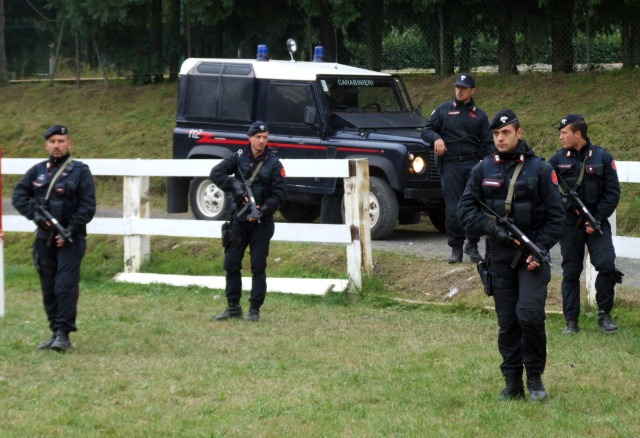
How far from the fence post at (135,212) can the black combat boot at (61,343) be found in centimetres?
463

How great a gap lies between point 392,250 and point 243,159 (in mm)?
3720

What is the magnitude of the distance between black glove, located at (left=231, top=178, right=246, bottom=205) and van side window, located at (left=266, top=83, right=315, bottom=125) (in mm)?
4920

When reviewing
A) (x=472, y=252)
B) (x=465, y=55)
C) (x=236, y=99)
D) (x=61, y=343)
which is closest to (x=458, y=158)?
(x=472, y=252)

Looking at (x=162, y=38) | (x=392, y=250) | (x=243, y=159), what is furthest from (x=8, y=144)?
(x=243, y=159)

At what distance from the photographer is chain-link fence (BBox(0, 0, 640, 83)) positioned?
21.1 metres

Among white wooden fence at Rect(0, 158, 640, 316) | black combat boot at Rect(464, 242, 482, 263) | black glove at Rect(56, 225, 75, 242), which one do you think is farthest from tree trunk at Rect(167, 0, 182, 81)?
black glove at Rect(56, 225, 75, 242)

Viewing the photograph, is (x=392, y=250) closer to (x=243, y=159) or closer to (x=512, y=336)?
(x=243, y=159)

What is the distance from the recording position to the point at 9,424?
22.3 feet

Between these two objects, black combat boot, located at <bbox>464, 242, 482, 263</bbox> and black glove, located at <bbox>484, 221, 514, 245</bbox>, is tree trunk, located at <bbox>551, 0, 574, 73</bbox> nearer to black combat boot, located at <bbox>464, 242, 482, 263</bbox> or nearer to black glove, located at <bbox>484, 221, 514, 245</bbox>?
black combat boot, located at <bbox>464, 242, 482, 263</bbox>

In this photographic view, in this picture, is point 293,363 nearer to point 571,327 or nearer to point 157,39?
point 571,327

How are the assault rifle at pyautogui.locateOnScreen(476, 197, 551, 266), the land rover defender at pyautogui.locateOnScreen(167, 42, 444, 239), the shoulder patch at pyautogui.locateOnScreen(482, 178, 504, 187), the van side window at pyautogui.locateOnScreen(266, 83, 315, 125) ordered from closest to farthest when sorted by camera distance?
the assault rifle at pyautogui.locateOnScreen(476, 197, 551, 266) → the shoulder patch at pyautogui.locateOnScreen(482, 178, 504, 187) → the land rover defender at pyautogui.locateOnScreen(167, 42, 444, 239) → the van side window at pyautogui.locateOnScreen(266, 83, 315, 125)

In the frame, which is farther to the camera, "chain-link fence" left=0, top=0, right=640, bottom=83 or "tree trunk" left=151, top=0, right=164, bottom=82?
"tree trunk" left=151, top=0, right=164, bottom=82

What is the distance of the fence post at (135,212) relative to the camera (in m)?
13.8

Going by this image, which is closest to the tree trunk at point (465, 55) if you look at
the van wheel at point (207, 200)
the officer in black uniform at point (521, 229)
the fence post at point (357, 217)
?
the van wheel at point (207, 200)
